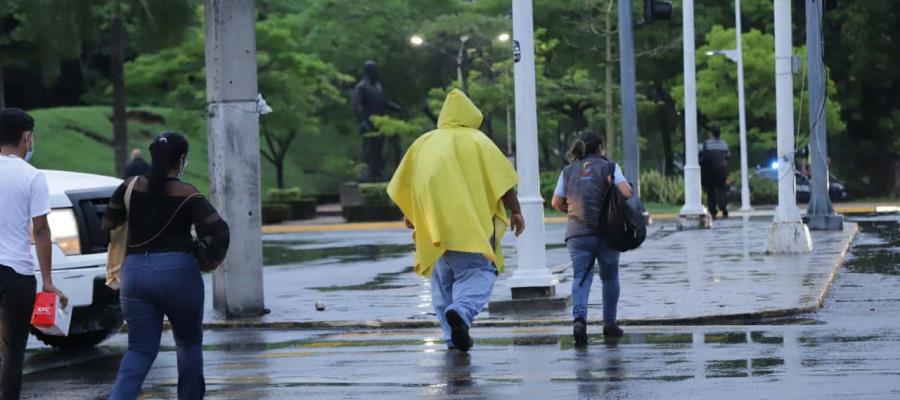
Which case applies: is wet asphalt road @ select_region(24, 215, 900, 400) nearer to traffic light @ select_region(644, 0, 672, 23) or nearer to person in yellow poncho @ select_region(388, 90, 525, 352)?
person in yellow poncho @ select_region(388, 90, 525, 352)

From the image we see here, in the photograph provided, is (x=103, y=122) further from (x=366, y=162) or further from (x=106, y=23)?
(x=366, y=162)

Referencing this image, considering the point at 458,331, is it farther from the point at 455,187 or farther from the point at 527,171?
the point at 527,171

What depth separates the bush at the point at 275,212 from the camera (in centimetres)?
4456

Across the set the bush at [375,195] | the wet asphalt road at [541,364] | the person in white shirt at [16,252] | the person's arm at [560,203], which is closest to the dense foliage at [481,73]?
the bush at [375,195]

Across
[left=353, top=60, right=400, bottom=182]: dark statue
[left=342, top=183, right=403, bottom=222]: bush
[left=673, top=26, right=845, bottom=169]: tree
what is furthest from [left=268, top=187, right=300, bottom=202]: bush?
[left=673, top=26, right=845, bottom=169]: tree

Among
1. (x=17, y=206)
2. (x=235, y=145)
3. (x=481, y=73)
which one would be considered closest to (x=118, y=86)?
(x=481, y=73)

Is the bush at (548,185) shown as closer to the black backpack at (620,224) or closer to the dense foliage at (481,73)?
the dense foliage at (481,73)

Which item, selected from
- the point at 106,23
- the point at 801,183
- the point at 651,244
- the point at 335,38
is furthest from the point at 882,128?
the point at 651,244

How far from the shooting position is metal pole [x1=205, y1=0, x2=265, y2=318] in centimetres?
1608

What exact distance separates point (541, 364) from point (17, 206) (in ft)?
13.0

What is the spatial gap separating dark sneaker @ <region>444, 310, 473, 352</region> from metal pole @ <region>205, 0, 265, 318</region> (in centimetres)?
456

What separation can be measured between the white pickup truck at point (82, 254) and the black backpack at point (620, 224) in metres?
3.81

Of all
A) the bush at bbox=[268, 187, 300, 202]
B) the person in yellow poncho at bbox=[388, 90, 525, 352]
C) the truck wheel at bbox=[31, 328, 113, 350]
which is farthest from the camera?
the bush at bbox=[268, 187, 300, 202]

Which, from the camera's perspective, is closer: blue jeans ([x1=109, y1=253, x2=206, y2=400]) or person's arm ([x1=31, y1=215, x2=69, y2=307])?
blue jeans ([x1=109, y1=253, x2=206, y2=400])
